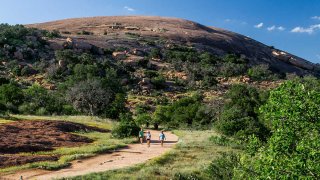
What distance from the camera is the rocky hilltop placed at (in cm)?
11464

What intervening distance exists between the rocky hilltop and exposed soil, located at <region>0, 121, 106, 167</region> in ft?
214

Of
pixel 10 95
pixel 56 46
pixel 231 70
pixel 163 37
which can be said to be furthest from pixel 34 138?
pixel 163 37

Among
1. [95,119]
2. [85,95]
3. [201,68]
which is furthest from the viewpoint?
[201,68]

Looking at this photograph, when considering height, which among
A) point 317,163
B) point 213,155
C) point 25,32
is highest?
point 25,32

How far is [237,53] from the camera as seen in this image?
12938 centimetres

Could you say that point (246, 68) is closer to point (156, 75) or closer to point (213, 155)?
point (156, 75)

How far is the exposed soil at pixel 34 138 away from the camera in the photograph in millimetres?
26802

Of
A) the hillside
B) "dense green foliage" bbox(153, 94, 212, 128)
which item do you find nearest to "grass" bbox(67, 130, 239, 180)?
the hillside

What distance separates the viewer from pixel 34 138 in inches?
1330

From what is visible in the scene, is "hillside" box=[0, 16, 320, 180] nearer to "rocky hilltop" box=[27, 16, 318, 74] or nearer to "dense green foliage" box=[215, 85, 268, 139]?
"dense green foliage" box=[215, 85, 268, 139]

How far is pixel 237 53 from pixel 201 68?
39454 mm

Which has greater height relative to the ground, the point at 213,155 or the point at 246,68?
the point at 246,68

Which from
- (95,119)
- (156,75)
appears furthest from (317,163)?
(156,75)

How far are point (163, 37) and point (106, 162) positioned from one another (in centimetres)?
10318
